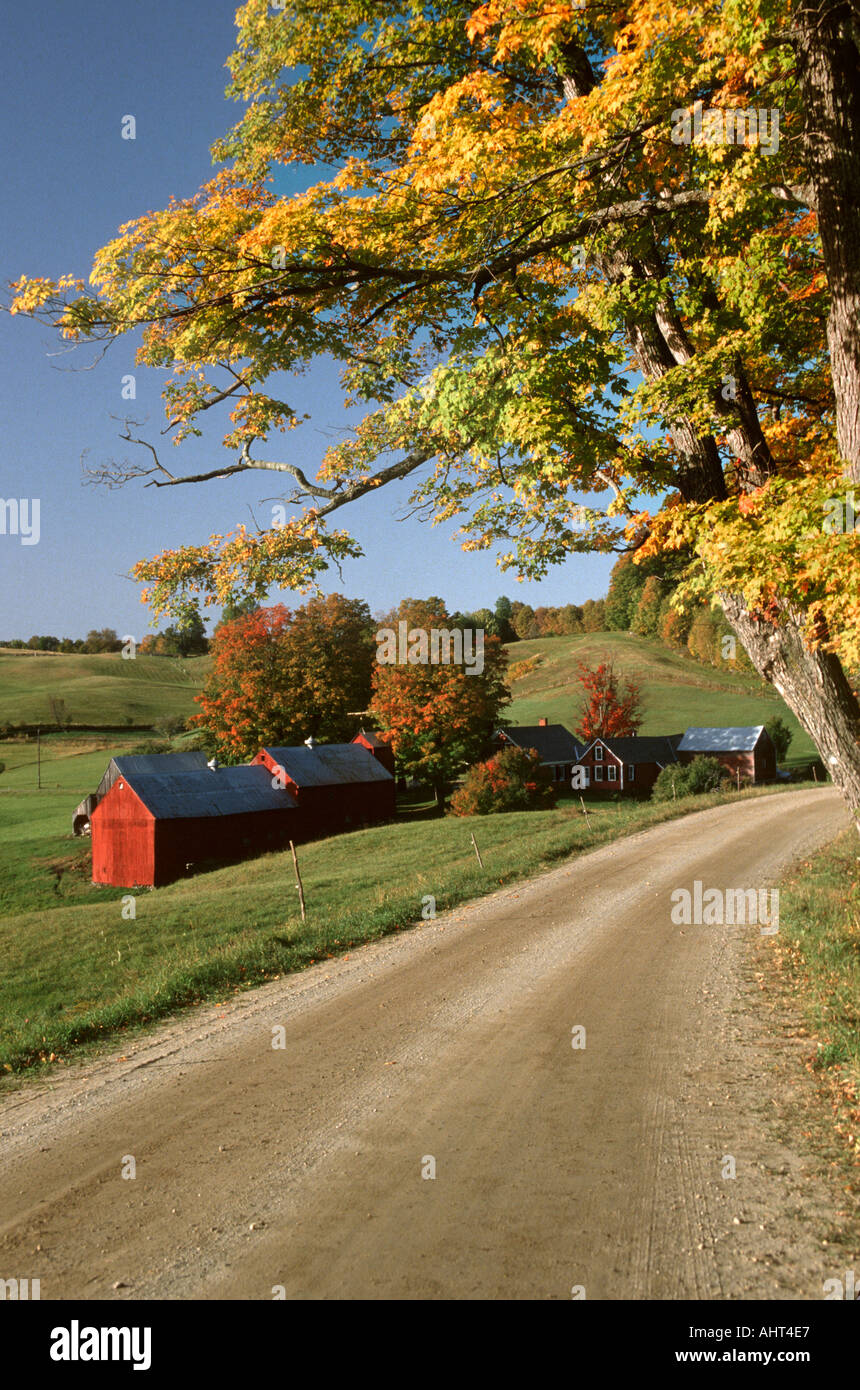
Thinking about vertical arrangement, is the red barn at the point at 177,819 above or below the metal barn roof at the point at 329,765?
below

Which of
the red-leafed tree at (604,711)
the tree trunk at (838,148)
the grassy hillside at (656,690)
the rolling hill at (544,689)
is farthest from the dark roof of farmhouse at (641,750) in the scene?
the tree trunk at (838,148)

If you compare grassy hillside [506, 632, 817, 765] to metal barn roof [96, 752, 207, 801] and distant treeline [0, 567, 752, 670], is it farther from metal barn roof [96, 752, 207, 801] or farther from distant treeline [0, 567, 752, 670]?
metal barn roof [96, 752, 207, 801]

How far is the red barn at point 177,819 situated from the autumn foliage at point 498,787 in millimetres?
9896

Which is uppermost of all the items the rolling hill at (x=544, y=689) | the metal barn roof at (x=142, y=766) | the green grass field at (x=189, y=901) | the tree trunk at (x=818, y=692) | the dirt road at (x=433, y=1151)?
the rolling hill at (x=544, y=689)

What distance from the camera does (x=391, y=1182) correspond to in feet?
18.2

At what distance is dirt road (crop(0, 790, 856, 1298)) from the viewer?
461cm

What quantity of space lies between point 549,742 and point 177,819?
111 feet

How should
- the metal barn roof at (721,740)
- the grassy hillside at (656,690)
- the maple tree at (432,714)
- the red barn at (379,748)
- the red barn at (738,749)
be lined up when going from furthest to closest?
the grassy hillside at (656,690) → the metal barn roof at (721,740) → the red barn at (738,749) → the red barn at (379,748) → the maple tree at (432,714)

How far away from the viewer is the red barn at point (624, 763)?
204 ft

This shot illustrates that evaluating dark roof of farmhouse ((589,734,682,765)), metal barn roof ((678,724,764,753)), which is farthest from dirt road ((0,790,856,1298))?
metal barn roof ((678,724,764,753))

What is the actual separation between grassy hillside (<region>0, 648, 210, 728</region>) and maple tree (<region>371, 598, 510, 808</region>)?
42.6 meters

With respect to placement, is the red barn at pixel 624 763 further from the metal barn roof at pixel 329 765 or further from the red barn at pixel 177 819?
the red barn at pixel 177 819

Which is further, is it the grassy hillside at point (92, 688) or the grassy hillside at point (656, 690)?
the grassy hillside at point (92, 688)
